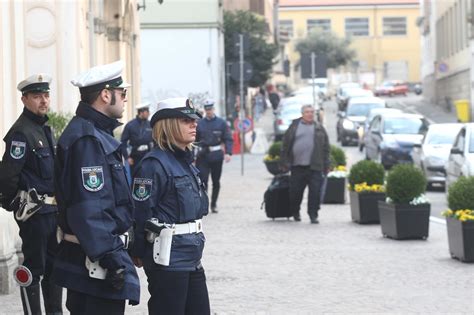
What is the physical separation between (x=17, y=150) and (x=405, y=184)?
824cm

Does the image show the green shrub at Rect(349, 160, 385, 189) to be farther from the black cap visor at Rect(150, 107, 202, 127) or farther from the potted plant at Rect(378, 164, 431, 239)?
the black cap visor at Rect(150, 107, 202, 127)

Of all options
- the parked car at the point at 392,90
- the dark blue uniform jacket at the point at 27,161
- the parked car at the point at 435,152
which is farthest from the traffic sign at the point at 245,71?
the parked car at the point at 392,90

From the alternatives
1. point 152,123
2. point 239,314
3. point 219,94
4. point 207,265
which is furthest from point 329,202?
point 219,94

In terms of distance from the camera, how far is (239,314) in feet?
35.5

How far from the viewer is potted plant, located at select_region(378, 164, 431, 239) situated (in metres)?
16.8

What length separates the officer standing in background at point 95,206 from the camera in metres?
6.59

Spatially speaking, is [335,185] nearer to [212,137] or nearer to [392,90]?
[212,137]

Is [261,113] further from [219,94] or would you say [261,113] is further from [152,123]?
[152,123]

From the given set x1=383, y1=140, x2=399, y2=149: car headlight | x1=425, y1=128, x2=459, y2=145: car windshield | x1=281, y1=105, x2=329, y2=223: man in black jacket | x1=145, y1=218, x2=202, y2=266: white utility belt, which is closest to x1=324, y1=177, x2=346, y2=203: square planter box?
x1=281, y1=105, x2=329, y2=223: man in black jacket

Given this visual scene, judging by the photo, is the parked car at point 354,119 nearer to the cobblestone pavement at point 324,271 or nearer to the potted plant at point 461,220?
the cobblestone pavement at point 324,271

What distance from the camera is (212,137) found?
21.3 m

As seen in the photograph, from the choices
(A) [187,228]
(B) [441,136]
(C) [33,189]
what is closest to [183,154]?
(A) [187,228]

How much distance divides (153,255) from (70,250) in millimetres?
681

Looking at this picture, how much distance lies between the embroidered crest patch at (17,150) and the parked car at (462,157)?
13750 millimetres
